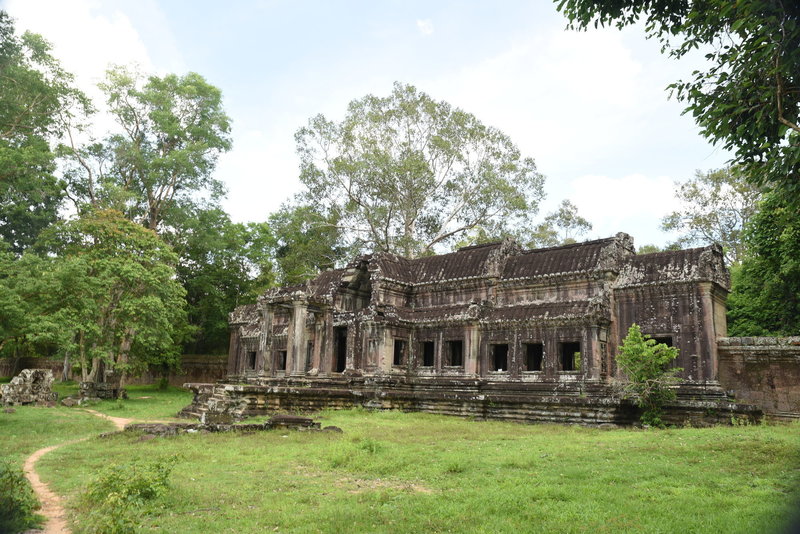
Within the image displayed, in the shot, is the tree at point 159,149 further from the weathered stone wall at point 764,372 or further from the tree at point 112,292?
the weathered stone wall at point 764,372

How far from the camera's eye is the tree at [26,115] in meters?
22.1

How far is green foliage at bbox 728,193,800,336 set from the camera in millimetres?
19539

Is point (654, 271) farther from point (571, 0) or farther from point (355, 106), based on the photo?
point (355, 106)

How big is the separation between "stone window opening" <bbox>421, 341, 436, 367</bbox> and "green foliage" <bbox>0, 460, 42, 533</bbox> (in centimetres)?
1776

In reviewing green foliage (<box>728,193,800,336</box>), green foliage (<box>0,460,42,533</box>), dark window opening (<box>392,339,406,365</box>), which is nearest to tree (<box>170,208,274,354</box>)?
dark window opening (<box>392,339,406,365</box>)

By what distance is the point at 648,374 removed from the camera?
16250mm

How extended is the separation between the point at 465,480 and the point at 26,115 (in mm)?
25543

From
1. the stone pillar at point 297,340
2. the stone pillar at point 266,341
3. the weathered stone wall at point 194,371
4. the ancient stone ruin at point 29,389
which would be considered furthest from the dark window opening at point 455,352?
the weathered stone wall at point 194,371

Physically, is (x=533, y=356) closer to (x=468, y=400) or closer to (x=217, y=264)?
(x=468, y=400)

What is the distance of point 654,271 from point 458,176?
1859 centimetres

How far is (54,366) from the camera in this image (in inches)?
1855

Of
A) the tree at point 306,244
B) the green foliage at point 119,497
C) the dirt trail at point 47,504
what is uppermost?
the tree at point 306,244

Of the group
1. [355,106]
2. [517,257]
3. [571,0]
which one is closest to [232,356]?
[355,106]

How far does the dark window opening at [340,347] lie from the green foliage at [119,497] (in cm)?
1757
